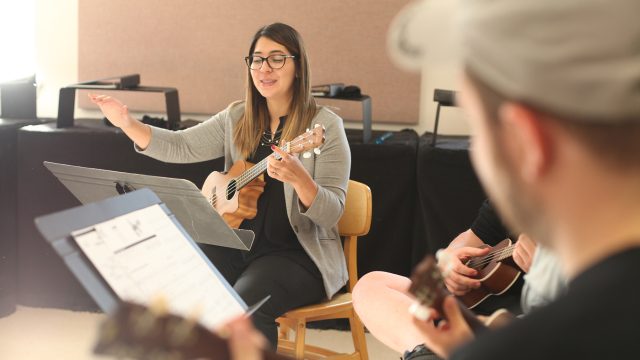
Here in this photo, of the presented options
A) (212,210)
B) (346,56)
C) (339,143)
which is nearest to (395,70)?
(346,56)

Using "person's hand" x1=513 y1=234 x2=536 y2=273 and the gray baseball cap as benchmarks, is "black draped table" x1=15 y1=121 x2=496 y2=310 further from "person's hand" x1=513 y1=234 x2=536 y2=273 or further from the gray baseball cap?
the gray baseball cap

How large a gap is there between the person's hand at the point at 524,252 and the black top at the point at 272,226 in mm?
774

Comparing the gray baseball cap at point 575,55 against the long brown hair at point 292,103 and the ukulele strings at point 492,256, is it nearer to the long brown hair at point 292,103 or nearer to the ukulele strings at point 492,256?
the ukulele strings at point 492,256

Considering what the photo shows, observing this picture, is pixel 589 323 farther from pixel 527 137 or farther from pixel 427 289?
pixel 427 289

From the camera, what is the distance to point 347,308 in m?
2.53

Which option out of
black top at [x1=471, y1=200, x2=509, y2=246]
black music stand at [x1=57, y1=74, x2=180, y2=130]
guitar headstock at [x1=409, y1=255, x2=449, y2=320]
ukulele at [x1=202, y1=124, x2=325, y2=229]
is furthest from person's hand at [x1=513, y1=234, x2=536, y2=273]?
black music stand at [x1=57, y1=74, x2=180, y2=130]

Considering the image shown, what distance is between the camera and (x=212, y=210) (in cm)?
207

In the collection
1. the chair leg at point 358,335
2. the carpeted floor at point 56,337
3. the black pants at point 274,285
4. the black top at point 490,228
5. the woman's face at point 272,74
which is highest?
the woman's face at point 272,74

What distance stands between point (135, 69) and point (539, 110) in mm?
3337

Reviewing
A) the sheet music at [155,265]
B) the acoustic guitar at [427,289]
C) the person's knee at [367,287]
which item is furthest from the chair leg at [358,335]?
the acoustic guitar at [427,289]

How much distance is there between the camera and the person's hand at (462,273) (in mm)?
2176

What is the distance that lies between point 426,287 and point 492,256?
1.16m

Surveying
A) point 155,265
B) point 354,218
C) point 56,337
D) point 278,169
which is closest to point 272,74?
point 278,169

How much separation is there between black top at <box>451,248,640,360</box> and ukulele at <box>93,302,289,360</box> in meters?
A: 0.39
